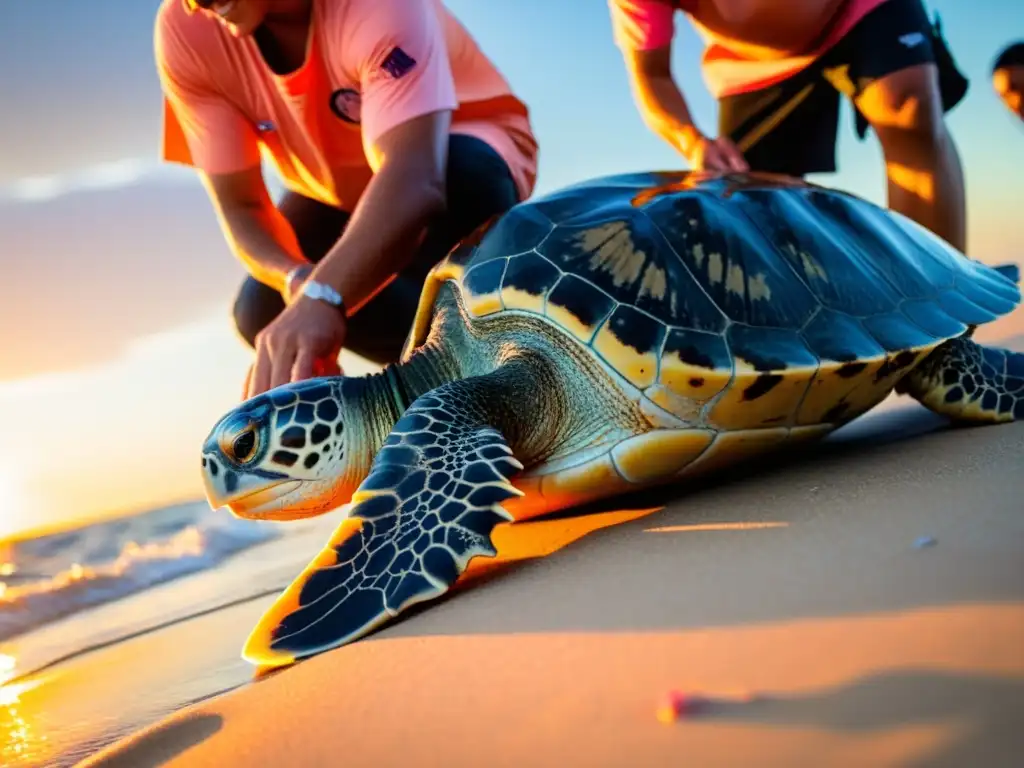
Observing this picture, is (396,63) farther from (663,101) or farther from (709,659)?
(709,659)

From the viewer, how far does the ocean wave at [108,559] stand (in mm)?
2701

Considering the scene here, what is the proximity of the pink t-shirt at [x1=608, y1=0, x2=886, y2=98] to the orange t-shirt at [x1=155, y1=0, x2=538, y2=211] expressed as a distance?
49cm

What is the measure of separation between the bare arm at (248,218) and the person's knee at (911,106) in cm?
203

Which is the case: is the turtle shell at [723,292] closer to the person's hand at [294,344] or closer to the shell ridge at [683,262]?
the shell ridge at [683,262]

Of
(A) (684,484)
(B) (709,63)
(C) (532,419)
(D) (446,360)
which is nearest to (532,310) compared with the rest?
(C) (532,419)

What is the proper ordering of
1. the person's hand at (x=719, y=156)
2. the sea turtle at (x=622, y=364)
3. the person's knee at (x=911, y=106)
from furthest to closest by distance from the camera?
1. the person's knee at (x=911, y=106)
2. the person's hand at (x=719, y=156)
3. the sea turtle at (x=622, y=364)

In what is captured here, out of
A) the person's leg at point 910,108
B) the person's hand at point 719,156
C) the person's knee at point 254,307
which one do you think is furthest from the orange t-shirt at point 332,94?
the person's leg at point 910,108

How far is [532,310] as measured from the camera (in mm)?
1573

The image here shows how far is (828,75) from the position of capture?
9.11ft

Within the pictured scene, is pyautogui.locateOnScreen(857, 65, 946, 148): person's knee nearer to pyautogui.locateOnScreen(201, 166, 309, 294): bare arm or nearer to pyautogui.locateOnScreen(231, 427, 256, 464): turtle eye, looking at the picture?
pyautogui.locateOnScreen(201, 166, 309, 294): bare arm

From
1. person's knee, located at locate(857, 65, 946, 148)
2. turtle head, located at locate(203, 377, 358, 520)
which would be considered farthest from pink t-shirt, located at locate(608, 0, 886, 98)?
turtle head, located at locate(203, 377, 358, 520)

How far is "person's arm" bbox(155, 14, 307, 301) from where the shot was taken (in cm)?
225

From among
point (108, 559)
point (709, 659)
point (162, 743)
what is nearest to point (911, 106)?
point (709, 659)

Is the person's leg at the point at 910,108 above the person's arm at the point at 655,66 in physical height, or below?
below
